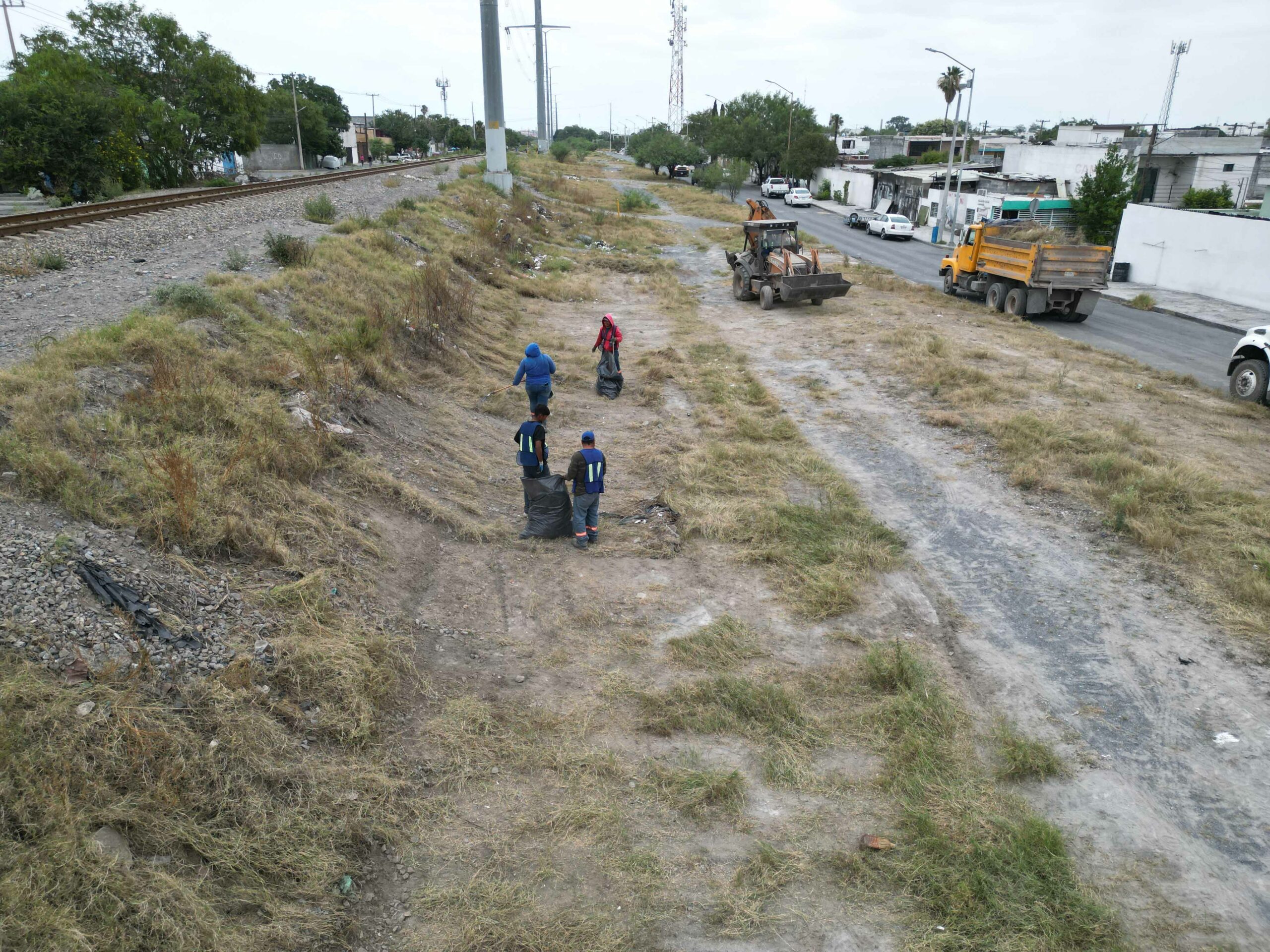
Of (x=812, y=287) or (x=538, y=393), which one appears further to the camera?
(x=812, y=287)

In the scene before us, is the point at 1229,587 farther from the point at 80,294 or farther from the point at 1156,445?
the point at 80,294

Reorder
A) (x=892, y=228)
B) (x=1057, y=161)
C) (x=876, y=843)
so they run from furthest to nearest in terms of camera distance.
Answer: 1. (x=1057, y=161)
2. (x=892, y=228)
3. (x=876, y=843)

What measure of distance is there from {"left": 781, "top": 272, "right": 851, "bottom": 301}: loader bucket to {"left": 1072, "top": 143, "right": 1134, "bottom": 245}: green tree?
675 inches

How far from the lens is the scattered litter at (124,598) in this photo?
5086 mm

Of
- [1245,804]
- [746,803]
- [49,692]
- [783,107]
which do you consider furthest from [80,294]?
[783,107]

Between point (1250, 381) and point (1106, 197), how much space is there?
21.9 meters

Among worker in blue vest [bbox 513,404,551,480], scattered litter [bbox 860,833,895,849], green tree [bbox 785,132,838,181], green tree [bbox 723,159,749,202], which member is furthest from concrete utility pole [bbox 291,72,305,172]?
scattered litter [bbox 860,833,895,849]

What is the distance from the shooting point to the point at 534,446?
27.6 ft

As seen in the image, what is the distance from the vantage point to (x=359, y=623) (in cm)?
625

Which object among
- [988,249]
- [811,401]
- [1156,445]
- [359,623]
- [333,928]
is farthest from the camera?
[988,249]

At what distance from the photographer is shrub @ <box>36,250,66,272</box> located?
1224 cm

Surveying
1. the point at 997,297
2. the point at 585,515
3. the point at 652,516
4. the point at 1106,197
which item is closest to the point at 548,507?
the point at 585,515

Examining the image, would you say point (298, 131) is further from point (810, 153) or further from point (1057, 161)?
point (1057, 161)

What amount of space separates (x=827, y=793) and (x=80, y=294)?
11353 mm
